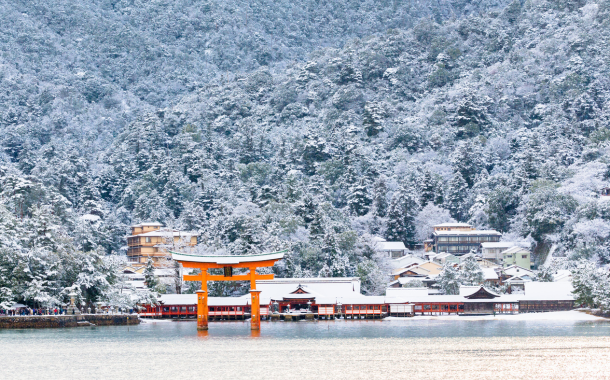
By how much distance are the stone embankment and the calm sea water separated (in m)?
1.41

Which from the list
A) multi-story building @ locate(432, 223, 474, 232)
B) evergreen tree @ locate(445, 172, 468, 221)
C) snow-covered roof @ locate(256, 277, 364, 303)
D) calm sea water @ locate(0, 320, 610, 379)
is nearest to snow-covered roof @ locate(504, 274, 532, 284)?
multi-story building @ locate(432, 223, 474, 232)

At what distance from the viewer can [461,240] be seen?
90.4 metres

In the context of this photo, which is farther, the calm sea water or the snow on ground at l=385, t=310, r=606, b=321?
the snow on ground at l=385, t=310, r=606, b=321

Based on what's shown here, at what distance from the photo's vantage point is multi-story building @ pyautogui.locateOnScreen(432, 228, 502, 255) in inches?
3541

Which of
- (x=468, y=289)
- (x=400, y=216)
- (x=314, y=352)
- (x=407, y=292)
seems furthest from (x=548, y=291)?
(x=314, y=352)

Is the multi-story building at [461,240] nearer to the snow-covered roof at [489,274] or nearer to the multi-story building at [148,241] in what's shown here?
the snow-covered roof at [489,274]

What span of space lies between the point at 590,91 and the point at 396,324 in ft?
201

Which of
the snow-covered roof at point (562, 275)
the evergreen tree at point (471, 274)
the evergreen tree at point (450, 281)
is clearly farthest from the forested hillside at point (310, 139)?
the evergreen tree at point (471, 274)

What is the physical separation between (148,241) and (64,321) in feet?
122

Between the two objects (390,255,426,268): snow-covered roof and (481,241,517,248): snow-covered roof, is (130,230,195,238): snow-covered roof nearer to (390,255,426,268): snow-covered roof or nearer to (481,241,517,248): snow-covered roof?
(390,255,426,268): snow-covered roof

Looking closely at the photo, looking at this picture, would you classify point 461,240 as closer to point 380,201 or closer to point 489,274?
point 380,201

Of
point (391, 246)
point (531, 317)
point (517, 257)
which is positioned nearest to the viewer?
point (531, 317)

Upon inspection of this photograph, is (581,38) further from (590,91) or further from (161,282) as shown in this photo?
(161,282)

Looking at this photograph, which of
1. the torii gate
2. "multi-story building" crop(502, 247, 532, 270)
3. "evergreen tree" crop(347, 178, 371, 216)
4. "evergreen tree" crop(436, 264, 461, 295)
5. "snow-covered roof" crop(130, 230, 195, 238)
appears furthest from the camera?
"evergreen tree" crop(347, 178, 371, 216)
